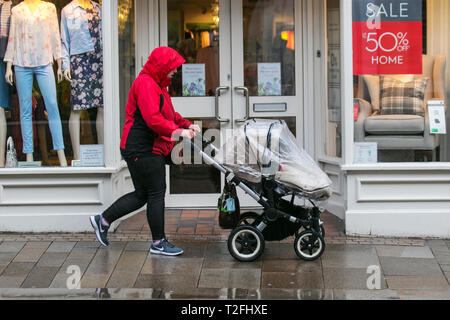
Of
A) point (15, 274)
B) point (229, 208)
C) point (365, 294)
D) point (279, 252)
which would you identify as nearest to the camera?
point (365, 294)

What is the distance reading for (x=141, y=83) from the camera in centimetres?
609

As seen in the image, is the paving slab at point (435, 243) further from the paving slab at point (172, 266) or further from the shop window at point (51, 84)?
the shop window at point (51, 84)

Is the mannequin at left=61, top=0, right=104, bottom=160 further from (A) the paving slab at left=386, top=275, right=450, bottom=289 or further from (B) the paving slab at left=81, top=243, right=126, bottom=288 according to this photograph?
(A) the paving slab at left=386, top=275, right=450, bottom=289

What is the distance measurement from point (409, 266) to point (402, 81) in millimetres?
2082

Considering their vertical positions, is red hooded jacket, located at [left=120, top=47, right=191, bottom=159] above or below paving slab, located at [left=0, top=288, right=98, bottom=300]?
above

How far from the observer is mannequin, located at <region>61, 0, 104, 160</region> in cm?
726

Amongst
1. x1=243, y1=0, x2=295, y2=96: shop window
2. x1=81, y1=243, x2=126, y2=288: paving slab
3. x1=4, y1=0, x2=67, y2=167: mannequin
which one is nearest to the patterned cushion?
x1=243, y1=0, x2=295, y2=96: shop window

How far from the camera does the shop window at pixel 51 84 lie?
285 inches

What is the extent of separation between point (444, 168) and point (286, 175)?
191 centimetres

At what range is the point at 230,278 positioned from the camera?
5.81m

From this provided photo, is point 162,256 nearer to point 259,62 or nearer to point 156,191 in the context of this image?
point 156,191

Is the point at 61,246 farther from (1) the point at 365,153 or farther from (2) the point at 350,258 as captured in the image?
(1) the point at 365,153

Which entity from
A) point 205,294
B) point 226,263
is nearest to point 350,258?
point 226,263

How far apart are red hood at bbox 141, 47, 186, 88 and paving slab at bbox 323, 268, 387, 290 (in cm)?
215
